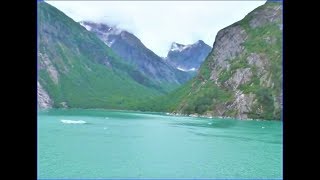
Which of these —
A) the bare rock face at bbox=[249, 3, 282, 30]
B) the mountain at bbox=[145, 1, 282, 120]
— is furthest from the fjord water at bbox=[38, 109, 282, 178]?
the bare rock face at bbox=[249, 3, 282, 30]

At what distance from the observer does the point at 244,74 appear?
169000 millimetres

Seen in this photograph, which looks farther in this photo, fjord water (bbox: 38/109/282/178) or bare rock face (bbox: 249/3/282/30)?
bare rock face (bbox: 249/3/282/30)

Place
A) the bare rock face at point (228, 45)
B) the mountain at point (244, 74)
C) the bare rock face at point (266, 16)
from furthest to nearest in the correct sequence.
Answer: the bare rock face at point (266, 16) < the bare rock face at point (228, 45) < the mountain at point (244, 74)

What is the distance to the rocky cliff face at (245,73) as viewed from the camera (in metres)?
154

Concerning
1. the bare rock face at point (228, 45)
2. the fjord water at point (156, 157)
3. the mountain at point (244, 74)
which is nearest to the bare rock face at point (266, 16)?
the mountain at point (244, 74)

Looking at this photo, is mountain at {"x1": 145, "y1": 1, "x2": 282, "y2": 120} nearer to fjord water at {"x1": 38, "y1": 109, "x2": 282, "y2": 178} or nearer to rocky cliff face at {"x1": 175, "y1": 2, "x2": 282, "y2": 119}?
rocky cliff face at {"x1": 175, "y1": 2, "x2": 282, "y2": 119}

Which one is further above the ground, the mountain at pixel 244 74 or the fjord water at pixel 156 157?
the mountain at pixel 244 74

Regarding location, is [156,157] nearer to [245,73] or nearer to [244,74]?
[244,74]

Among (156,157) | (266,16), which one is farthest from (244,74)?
(156,157)

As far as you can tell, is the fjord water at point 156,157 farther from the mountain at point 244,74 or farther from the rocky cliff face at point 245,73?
the mountain at point 244,74

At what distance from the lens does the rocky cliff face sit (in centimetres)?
15400

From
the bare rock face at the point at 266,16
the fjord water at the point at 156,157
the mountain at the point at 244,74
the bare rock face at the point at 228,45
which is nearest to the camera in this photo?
the fjord water at the point at 156,157

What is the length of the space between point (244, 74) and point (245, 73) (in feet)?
2.18
